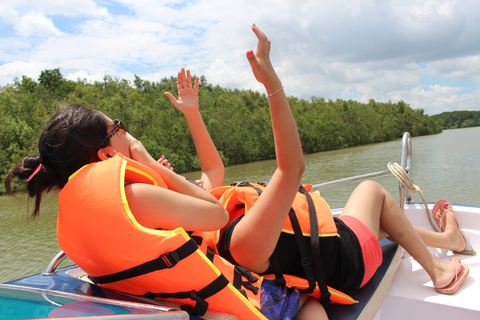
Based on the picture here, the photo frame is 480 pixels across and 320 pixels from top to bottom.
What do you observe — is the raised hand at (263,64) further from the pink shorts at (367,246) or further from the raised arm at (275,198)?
the pink shorts at (367,246)

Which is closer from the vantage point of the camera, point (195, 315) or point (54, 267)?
point (195, 315)

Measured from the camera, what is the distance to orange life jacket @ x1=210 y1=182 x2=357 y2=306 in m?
1.34

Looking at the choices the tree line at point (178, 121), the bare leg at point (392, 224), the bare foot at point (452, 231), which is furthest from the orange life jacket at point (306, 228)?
the tree line at point (178, 121)

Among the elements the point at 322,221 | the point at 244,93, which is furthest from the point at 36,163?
the point at 244,93

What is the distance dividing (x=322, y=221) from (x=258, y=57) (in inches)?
27.6

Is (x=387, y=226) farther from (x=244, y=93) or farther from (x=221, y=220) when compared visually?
(x=244, y=93)

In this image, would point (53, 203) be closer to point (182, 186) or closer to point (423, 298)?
point (182, 186)

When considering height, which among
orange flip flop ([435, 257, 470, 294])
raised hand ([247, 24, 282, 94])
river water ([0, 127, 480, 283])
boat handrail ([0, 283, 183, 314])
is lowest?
river water ([0, 127, 480, 283])

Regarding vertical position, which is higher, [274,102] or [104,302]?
[274,102]

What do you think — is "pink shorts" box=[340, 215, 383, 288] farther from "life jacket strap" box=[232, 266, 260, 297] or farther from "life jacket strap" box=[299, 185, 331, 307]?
"life jacket strap" box=[232, 266, 260, 297]

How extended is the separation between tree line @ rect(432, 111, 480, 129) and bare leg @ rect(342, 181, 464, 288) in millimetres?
106824

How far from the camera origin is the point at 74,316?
79cm

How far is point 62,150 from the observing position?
1148mm

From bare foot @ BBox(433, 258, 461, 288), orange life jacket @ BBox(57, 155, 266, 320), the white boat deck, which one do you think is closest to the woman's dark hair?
orange life jacket @ BBox(57, 155, 266, 320)
